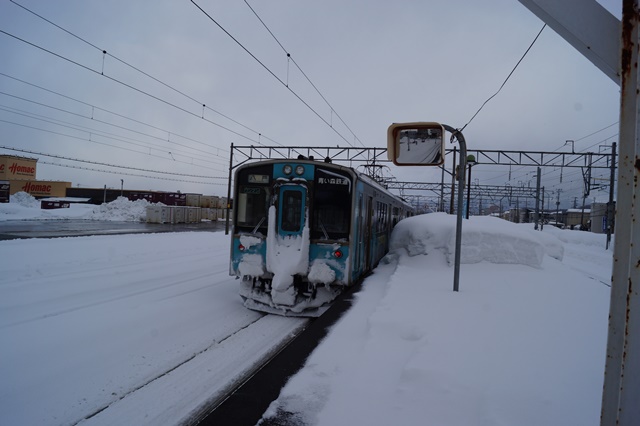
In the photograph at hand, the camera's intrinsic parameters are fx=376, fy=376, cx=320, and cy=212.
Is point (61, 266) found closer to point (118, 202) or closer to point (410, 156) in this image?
point (410, 156)

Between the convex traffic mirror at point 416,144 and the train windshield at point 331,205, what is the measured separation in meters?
2.93

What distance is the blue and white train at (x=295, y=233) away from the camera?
7.29 m

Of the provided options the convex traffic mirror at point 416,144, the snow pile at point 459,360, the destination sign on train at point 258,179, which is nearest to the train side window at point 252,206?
the destination sign on train at point 258,179

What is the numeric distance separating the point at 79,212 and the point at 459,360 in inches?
1717

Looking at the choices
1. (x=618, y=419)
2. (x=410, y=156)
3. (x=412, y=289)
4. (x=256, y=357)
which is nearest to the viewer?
(x=618, y=419)

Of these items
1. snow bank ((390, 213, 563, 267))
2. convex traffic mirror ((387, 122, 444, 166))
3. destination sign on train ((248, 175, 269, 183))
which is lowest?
snow bank ((390, 213, 563, 267))

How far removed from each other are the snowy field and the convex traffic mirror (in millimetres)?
2004

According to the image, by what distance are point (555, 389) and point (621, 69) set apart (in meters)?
2.60

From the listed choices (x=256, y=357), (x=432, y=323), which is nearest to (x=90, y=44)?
(x=256, y=357)

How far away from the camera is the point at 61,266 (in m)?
11.1

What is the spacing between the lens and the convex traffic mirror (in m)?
4.07

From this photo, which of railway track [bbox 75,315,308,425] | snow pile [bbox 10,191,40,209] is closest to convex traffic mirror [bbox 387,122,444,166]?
railway track [bbox 75,315,308,425]

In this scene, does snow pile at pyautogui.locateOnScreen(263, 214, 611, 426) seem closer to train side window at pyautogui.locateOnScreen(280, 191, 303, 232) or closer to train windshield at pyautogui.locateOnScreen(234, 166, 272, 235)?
train side window at pyautogui.locateOnScreen(280, 191, 303, 232)

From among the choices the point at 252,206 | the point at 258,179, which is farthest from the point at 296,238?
the point at 258,179
